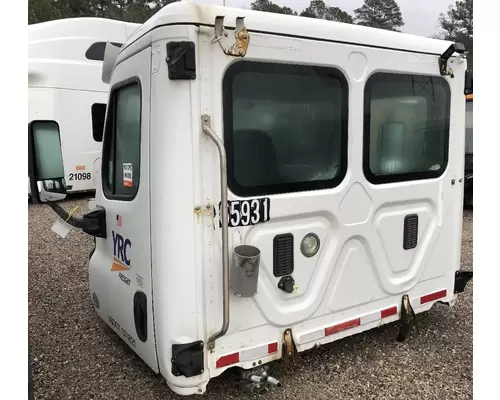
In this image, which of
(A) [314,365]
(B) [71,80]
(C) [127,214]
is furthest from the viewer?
(B) [71,80]

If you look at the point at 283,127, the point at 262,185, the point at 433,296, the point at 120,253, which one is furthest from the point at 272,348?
the point at 433,296

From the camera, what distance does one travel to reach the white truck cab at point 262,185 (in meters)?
2.39

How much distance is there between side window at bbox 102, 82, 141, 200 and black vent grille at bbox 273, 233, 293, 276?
2.93 ft

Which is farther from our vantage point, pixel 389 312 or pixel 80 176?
pixel 80 176

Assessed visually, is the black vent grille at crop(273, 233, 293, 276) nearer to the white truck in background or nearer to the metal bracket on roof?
the metal bracket on roof

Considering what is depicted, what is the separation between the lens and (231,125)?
2.50m

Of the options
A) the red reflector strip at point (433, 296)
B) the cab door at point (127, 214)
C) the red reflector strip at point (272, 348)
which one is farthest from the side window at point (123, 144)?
the red reflector strip at point (433, 296)

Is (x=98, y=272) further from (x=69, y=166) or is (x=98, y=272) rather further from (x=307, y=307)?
(x=69, y=166)

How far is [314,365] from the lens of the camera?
326 cm

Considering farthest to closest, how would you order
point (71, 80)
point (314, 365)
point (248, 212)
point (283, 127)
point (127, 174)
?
point (71, 80), point (314, 365), point (127, 174), point (283, 127), point (248, 212)

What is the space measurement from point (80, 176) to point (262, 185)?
8.14 m

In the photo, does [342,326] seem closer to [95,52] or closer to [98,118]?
[98,118]

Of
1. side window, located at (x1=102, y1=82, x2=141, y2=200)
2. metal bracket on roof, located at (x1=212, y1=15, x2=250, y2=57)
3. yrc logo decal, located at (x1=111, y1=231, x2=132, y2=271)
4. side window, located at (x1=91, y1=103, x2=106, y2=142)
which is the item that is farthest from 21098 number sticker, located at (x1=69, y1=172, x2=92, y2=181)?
metal bracket on roof, located at (x1=212, y1=15, x2=250, y2=57)

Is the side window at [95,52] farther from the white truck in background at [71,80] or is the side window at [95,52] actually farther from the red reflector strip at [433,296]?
the red reflector strip at [433,296]
